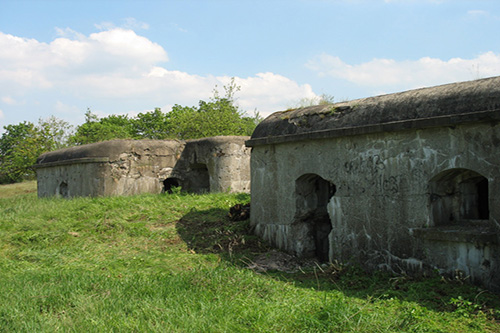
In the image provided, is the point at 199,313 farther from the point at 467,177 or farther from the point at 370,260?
the point at 467,177

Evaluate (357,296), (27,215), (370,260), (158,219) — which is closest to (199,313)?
(357,296)

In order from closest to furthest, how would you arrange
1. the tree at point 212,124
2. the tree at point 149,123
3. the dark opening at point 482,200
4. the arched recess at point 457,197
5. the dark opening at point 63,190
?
the arched recess at point 457,197
the dark opening at point 482,200
the dark opening at point 63,190
the tree at point 212,124
the tree at point 149,123

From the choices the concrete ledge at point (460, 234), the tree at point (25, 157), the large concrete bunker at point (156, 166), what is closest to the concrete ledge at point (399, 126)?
the concrete ledge at point (460, 234)

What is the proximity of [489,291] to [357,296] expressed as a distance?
1388mm

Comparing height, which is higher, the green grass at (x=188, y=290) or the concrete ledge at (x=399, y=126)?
the concrete ledge at (x=399, y=126)

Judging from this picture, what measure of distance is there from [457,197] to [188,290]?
11.8 ft

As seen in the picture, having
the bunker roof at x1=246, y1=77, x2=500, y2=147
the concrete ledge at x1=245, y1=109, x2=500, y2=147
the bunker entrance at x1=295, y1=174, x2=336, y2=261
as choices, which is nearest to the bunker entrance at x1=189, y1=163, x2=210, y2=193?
the bunker roof at x1=246, y1=77, x2=500, y2=147

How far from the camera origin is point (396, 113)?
5.98 metres

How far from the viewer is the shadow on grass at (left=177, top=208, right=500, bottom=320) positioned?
4773mm

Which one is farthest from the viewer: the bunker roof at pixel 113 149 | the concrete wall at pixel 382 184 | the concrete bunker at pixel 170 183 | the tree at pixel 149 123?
the tree at pixel 149 123

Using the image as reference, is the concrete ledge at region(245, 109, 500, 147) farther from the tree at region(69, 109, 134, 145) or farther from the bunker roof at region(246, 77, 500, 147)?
the tree at region(69, 109, 134, 145)

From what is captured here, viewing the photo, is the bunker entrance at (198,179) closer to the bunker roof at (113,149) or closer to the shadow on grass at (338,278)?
the bunker roof at (113,149)

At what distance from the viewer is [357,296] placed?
529 cm

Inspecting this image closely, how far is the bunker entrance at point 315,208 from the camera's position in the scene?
751cm
